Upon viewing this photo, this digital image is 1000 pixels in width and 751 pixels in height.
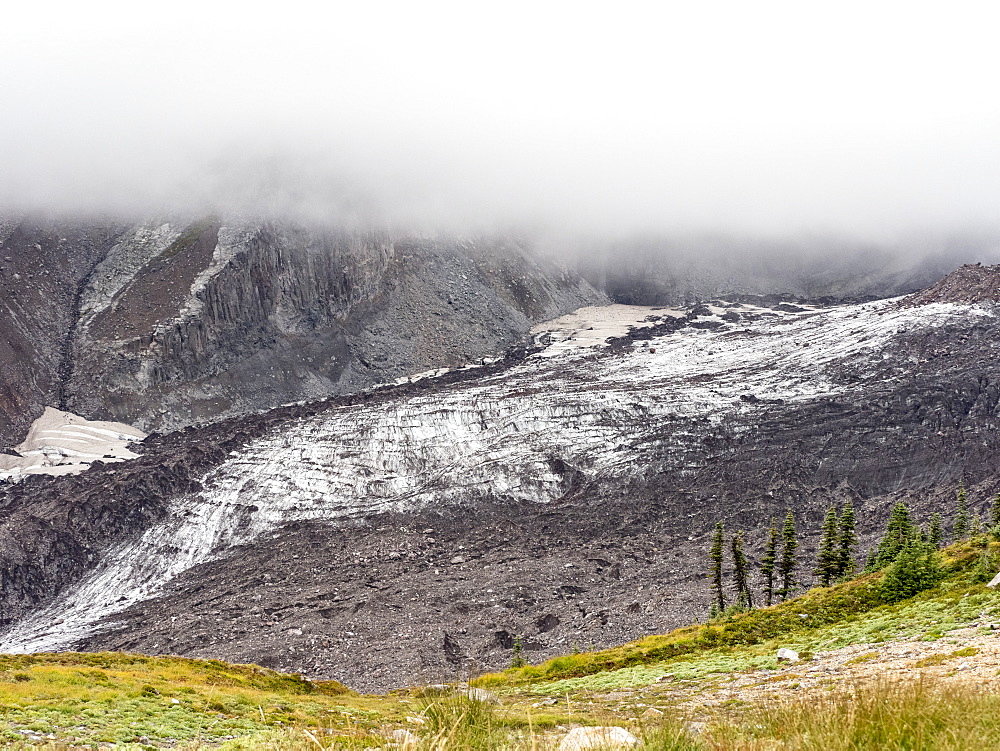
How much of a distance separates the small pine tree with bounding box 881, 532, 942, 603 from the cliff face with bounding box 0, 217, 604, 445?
9649 centimetres

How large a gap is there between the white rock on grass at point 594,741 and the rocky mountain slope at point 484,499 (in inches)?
1567

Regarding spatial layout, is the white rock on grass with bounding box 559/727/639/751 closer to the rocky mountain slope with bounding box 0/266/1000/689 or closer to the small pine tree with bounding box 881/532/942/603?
the small pine tree with bounding box 881/532/942/603

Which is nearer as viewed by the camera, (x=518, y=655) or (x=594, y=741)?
(x=594, y=741)

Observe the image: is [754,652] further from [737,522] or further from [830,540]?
[737,522]

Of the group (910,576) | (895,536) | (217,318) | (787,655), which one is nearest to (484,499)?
(895,536)

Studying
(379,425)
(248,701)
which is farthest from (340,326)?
(248,701)

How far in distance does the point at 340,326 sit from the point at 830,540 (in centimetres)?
9943

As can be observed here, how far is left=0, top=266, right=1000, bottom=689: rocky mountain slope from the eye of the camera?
174 feet

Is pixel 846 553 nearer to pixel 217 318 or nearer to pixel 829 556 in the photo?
pixel 829 556

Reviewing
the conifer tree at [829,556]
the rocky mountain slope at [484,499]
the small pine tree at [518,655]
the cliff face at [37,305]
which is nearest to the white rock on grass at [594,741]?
the small pine tree at [518,655]

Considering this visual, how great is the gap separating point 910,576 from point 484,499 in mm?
51394

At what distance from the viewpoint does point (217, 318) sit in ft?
383

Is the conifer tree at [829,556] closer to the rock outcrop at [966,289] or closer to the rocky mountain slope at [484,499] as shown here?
the rocky mountain slope at [484,499]

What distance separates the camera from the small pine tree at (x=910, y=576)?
26.6 m
